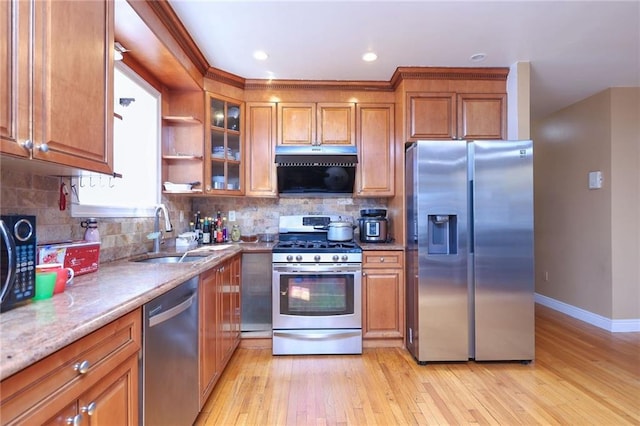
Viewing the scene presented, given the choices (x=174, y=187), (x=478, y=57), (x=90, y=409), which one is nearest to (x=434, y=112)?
(x=478, y=57)

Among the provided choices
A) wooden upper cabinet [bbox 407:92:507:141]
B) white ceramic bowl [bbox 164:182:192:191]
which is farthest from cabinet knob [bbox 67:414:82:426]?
wooden upper cabinet [bbox 407:92:507:141]

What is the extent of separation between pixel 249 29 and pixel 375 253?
207cm

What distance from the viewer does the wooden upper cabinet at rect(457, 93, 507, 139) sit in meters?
2.76

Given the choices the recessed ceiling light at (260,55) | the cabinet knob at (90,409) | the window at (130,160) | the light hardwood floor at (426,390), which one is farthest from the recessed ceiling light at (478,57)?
the cabinet knob at (90,409)

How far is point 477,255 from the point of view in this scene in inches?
94.9

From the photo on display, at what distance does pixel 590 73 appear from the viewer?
2832 mm

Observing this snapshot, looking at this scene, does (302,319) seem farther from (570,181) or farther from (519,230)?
(570,181)

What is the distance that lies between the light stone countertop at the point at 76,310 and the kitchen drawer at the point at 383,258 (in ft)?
5.12

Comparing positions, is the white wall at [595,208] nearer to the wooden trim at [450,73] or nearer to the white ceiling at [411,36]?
the white ceiling at [411,36]

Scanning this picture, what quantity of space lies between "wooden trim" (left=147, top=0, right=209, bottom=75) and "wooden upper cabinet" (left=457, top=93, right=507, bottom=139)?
236 cm

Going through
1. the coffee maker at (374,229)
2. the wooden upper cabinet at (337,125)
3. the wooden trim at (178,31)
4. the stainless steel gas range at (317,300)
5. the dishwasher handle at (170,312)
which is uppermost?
the wooden trim at (178,31)

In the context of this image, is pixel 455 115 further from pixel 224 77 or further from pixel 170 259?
pixel 170 259

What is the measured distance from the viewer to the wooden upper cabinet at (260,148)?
118 inches

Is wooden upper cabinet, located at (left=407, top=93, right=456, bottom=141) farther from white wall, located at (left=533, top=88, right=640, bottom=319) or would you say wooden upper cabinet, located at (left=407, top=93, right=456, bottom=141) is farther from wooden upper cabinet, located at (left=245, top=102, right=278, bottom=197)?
white wall, located at (left=533, top=88, right=640, bottom=319)
